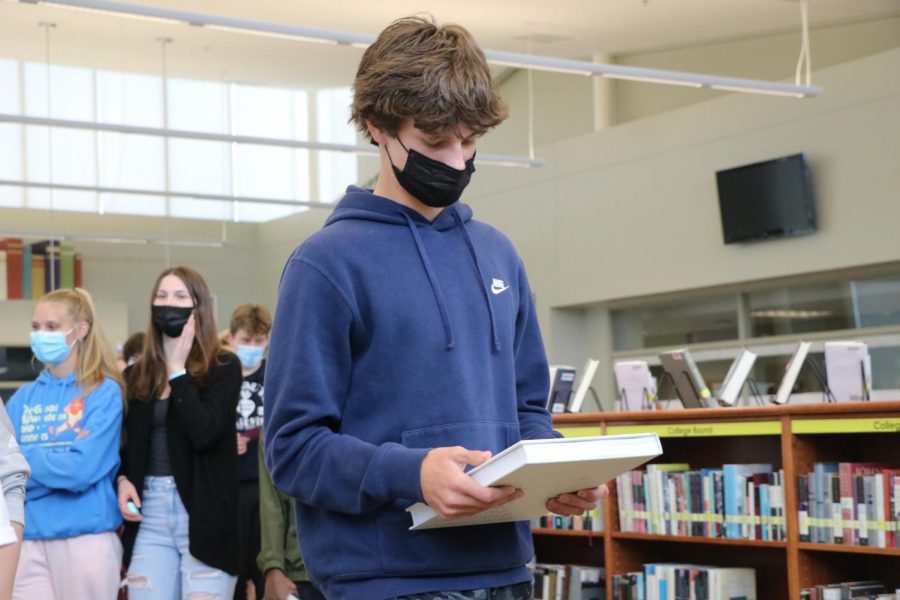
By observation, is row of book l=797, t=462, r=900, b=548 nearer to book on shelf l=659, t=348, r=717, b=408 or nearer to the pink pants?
book on shelf l=659, t=348, r=717, b=408

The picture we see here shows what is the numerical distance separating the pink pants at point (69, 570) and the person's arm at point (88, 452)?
0.16 meters

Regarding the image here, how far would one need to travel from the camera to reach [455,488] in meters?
1.35

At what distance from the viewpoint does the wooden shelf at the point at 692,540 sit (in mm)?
4707

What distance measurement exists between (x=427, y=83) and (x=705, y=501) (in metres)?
3.85

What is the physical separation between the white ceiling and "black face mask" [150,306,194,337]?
5881mm

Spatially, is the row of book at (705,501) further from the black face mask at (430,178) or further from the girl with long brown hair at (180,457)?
the black face mask at (430,178)

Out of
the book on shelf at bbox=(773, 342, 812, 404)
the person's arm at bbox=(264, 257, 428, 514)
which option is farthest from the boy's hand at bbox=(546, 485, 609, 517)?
the book on shelf at bbox=(773, 342, 812, 404)

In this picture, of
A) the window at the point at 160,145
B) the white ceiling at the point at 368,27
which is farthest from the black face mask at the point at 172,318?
the window at the point at 160,145

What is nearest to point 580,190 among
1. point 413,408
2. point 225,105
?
point 225,105

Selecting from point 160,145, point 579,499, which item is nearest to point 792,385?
point 579,499

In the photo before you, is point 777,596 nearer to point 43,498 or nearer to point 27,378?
point 43,498

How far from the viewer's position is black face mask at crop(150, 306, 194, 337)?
12.6 ft

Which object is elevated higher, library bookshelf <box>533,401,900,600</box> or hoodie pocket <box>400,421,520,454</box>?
hoodie pocket <box>400,421,520,454</box>

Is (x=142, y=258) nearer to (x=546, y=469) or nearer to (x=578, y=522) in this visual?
(x=578, y=522)
